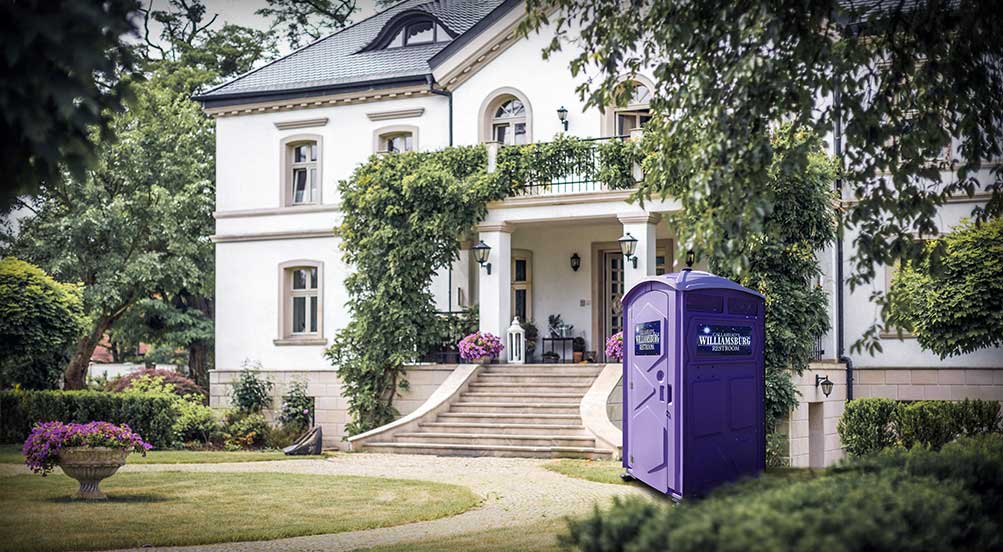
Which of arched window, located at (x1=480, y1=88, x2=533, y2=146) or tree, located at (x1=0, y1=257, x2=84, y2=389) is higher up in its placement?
arched window, located at (x1=480, y1=88, x2=533, y2=146)

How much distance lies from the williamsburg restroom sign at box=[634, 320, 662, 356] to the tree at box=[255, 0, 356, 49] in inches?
1195

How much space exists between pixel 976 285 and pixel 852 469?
43.5 feet

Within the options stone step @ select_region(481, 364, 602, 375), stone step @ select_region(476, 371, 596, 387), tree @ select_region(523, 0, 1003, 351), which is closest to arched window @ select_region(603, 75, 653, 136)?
stone step @ select_region(481, 364, 602, 375)

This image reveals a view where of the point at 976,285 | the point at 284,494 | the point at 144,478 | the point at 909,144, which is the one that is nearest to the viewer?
the point at 909,144

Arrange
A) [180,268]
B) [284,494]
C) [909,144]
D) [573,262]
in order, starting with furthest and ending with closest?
[180,268] → [573,262] → [284,494] → [909,144]

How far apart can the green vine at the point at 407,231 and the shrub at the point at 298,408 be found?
172 cm

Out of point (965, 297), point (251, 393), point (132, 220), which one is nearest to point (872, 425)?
point (965, 297)

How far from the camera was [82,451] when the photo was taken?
1277 cm

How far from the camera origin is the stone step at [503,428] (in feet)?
60.5

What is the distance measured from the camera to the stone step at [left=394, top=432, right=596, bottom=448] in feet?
58.4

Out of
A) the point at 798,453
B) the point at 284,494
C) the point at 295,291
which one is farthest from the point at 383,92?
the point at 284,494

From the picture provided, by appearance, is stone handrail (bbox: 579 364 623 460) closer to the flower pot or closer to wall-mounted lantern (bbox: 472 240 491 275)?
wall-mounted lantern (bbox: 472 240 491 275)

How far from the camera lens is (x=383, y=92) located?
85.0 ft

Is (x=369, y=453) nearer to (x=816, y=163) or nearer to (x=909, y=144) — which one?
(x=816, y=163)
